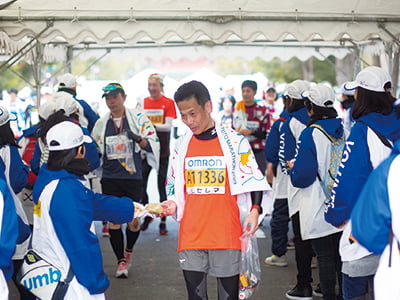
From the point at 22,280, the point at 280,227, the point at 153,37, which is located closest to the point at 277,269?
the point at 280,227

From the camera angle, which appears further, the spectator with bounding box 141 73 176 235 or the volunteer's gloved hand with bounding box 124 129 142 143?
the spectator with bounding box 141 73 176 235

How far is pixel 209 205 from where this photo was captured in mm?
3961

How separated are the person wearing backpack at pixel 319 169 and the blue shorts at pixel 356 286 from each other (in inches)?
47.2

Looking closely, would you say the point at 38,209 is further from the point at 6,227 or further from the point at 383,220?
the point at 383,220

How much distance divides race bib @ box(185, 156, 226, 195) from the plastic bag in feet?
1.30

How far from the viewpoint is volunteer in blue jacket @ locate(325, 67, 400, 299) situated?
3643 millimetres

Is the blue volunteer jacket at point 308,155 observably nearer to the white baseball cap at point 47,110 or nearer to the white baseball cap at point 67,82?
the white baseball cap at point 47,110

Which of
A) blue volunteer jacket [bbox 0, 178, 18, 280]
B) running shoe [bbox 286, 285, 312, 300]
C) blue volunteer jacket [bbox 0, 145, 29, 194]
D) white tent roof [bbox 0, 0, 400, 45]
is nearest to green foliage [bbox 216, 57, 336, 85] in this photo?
white tent roof [bbox 0, 0, 400, 45]

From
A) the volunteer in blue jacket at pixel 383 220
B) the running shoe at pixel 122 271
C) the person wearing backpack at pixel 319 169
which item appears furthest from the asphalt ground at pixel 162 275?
the volunteer in blue jacket at pixel 383 220

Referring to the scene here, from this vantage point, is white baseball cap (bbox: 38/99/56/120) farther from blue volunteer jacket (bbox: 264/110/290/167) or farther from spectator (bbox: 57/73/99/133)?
blue volunteer jacket (bbox: 264/110/290/167)

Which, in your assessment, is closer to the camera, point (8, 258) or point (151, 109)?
point (8, 258)

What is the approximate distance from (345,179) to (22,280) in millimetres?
2162

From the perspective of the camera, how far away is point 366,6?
6043mm

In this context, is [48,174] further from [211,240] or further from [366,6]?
[366,6]
